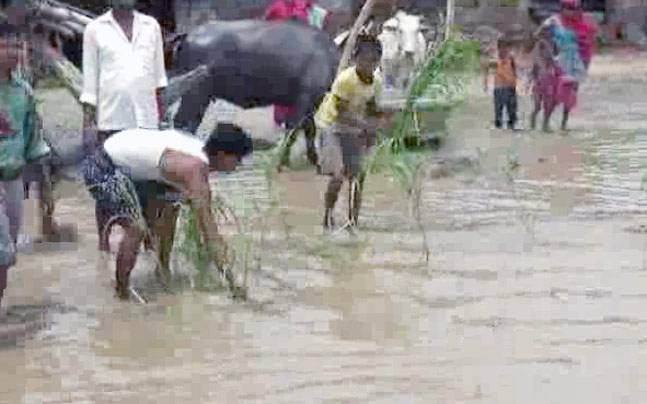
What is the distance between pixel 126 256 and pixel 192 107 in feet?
19.1

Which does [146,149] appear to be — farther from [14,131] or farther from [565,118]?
[565,118]

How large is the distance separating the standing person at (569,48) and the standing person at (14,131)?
8.83m

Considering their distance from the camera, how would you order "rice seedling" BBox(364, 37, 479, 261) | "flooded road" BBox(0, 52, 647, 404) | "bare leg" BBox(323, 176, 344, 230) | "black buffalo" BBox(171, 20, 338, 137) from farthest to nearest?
1. "black buffalo" BBox(171, 20, 338, 137)
2. "bare leg" BBox(323, 176, 344, 230)
3. "rice seedling" BBox(364, 37, 479, 261)
4. "flooded road" BBox(0, 52, 647, 404)

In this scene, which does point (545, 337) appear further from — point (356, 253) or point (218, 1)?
point (218, 1)

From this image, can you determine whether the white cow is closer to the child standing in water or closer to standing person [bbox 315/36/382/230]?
the child standing in water

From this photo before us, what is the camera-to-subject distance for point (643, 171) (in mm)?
12500

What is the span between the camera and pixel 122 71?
8.94m

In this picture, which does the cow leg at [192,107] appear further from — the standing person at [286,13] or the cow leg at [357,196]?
the cow leg at [357,196]

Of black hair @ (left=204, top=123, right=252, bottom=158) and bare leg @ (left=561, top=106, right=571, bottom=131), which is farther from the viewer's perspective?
bare leg @ (left=561, top=106, right=571, bottom=131)

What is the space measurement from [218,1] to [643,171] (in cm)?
1516

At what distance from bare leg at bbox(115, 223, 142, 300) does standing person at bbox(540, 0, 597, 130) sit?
8832 millimetres

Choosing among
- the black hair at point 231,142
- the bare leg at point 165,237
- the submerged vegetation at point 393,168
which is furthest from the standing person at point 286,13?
the black hair at point 231,142

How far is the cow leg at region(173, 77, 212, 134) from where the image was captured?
13.6 meters

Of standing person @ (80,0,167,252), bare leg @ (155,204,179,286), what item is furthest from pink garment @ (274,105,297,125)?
bare leg @ (155,204,179,286)
